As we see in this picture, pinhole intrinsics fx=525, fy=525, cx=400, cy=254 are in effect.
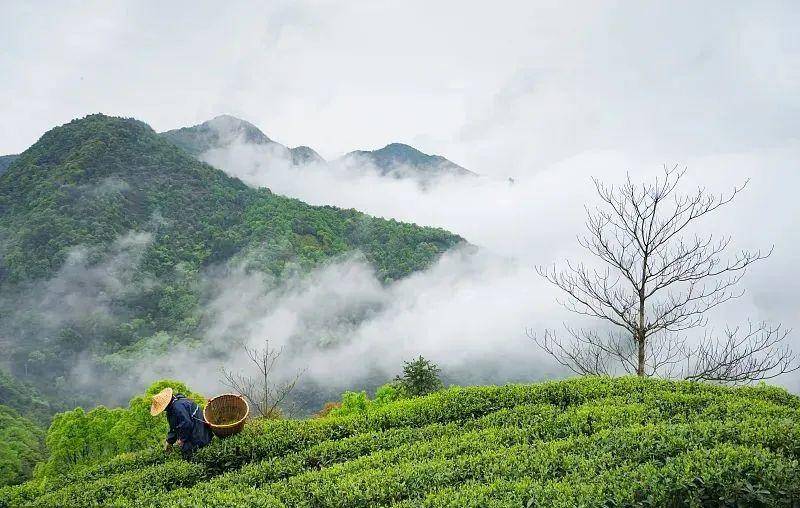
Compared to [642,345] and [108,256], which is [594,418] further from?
[108,256]

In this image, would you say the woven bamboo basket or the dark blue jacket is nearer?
the dark blue jacket

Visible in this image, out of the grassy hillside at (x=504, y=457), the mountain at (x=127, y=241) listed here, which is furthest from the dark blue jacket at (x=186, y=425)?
the mountain at (x=127, y=241)

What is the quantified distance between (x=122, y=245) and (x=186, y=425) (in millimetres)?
79357

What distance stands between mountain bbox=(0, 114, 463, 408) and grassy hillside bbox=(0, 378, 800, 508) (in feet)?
208

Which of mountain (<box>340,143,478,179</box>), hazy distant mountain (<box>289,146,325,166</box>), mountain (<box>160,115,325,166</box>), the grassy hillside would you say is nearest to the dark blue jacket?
the grassy hillside

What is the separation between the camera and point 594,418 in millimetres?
6930

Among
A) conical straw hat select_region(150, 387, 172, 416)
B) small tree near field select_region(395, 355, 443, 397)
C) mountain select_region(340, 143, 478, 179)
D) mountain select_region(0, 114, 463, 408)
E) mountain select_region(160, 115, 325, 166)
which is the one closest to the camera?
conical straw hat select_region(150, 387, 172, 416)

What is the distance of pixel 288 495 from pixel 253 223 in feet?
286

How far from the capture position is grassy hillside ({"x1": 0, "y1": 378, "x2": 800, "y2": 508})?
15.5ft

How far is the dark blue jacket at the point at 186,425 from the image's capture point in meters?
7.71

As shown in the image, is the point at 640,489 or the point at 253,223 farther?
the point at 253,223

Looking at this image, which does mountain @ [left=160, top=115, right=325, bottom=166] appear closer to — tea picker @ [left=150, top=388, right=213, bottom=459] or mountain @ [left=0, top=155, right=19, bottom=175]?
mountain @ [left=0, top=155, right=19, bottom=175]

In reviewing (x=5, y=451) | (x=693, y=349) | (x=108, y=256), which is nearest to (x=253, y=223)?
(x=108, y=256)

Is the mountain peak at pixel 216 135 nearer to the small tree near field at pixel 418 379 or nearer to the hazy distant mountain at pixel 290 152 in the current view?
the hazy distant mountain at pixel 290 152
